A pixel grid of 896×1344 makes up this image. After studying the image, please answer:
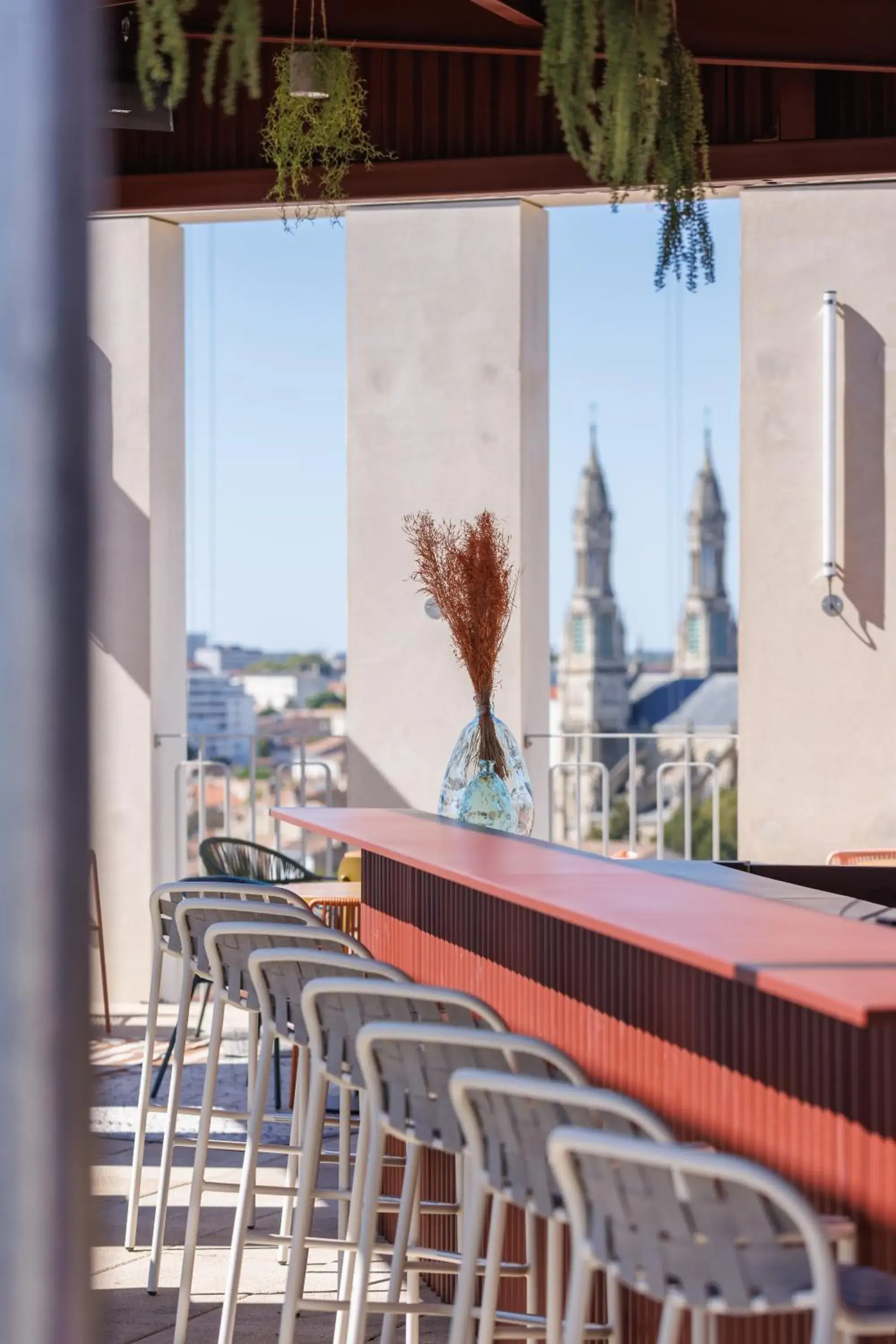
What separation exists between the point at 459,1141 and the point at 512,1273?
0.64m

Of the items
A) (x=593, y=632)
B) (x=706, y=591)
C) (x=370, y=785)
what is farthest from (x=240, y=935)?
(x=706, y=591)

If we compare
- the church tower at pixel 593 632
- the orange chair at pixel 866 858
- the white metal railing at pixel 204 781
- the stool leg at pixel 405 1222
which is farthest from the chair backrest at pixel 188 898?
the church tower at pixel 593 632

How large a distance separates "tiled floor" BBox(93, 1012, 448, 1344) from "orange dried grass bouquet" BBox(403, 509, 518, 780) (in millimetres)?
1284

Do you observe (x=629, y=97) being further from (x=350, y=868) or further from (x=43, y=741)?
(x=350, y=868)

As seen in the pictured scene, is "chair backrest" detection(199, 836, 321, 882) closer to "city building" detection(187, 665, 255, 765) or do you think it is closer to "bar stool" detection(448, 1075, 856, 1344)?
"bar stool" detection(448, 1075, 856, 1344)

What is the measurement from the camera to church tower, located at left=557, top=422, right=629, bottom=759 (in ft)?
255

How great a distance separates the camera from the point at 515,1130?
1910 mm

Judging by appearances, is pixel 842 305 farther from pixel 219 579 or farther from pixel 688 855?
pixel 219 579

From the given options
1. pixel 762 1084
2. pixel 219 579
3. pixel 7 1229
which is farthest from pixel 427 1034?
pixel 219 579

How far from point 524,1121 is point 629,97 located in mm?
1307

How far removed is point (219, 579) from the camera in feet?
183

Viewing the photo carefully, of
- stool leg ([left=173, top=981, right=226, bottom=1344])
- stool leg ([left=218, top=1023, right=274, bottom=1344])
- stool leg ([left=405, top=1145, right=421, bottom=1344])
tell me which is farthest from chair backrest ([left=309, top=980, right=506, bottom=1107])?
stool leg ([left=173, top=981, right=226, bottom=1344])

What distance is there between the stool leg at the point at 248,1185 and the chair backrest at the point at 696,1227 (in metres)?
1.29

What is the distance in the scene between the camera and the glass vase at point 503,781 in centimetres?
448
